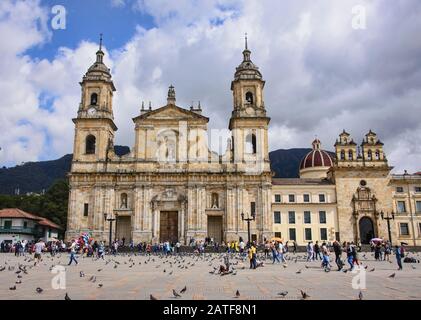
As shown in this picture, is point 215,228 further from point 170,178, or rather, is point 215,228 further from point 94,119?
point 94,119

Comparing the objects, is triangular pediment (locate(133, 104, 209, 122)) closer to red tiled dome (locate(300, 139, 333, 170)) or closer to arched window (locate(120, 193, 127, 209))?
arched window (locate(120, 193, 127, 209))

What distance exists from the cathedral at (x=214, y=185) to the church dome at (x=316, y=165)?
12.9 meters

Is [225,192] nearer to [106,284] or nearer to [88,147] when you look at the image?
[88,147]

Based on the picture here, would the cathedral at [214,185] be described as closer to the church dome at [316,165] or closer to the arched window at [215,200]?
the arched window at [215,200]

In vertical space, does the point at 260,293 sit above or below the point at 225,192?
below

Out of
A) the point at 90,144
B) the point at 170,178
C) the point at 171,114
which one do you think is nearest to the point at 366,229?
the point at 170,178

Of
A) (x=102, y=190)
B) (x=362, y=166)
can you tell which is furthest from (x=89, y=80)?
(x=362, y=166)

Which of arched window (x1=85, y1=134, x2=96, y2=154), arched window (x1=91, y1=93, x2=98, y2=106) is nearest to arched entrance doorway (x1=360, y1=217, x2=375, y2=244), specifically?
arched window (x1=85, y1=134, x2=96, y2=154)

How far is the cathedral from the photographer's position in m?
47.8

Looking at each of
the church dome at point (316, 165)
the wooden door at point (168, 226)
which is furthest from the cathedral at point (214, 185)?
the church dome at point (316, 165)

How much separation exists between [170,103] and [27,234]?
25614mm

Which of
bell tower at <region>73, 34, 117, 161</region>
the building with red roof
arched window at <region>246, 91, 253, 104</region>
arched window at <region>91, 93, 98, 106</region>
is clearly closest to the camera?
bell tower at <region>73, 34, 117, 161</region>

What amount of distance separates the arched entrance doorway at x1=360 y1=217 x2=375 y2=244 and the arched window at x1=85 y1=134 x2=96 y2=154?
33.6 meters
